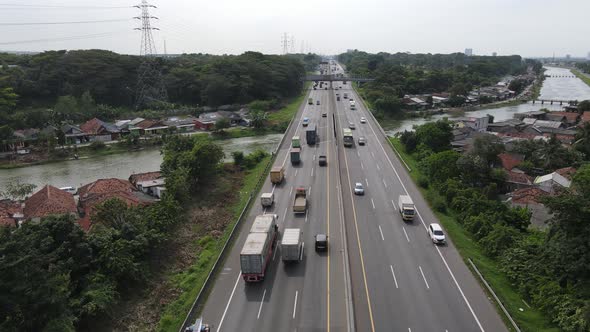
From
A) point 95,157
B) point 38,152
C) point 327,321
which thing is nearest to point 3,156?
point 38,152

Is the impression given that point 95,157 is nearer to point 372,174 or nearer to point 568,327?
point 372,174

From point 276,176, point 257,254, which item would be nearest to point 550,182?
point 276,176

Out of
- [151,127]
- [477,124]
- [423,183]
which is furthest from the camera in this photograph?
[151,127]

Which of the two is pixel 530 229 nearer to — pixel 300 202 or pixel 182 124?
pixel 300 202

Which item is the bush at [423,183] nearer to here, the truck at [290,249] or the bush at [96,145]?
the truck at [290,249]

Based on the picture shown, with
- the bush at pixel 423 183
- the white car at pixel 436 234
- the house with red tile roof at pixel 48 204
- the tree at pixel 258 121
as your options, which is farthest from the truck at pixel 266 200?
the tree at pixel 258 121
